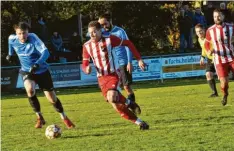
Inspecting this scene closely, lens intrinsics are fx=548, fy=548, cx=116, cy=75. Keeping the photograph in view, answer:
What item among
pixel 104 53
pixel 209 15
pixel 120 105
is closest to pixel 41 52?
pixel 104 53

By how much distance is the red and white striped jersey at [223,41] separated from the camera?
11812 millimetres

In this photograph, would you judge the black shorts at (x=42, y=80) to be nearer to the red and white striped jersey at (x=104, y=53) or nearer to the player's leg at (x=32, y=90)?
the player's leg at (x=32, y=90)

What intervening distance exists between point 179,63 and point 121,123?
12.5 m

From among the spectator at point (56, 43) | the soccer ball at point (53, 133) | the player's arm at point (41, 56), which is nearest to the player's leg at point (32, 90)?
the player's arm at point (41, 56)

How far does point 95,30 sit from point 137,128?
182 centimetres

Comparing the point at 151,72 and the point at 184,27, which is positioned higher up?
the point at 184,27

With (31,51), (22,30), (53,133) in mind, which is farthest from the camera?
(31,51)

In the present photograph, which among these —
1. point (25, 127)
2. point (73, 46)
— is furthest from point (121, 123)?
point (73, 46)

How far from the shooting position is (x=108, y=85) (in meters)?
9.13

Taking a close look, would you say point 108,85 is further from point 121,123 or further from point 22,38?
point 22,38

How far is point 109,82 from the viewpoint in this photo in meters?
9.15

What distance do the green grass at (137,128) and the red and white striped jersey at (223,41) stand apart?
1087 mm

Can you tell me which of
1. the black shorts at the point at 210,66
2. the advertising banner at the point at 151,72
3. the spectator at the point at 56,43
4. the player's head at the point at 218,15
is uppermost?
the player's head at the point at 218,15

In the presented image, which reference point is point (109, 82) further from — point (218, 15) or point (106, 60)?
point (218, 15)
